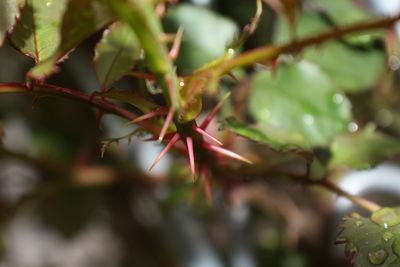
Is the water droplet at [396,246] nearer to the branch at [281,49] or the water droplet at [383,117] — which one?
the branch at [281,49]

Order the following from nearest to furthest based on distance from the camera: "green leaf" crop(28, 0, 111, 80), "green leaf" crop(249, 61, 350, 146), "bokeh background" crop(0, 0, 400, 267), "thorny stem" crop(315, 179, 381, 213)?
"green leaf" crop(28, 0, 111, 80) < "thorny stem" crop(315, 179, 381, 213) < "green leaf" crop(249, 61, 350, 146) < "bokeh background" crop(0, 0, 400, 267)

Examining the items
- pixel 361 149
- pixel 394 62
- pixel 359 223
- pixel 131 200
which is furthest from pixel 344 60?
pixel 131 200

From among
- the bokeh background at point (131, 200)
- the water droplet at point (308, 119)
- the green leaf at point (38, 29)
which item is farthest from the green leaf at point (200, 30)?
the green leaf at point (38, 29)

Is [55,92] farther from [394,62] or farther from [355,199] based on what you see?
[394,62]

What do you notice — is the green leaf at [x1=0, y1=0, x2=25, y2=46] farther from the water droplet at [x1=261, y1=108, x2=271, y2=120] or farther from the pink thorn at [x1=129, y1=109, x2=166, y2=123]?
the water droplet at [x1=261, y1=108, x2=271, y2=120]

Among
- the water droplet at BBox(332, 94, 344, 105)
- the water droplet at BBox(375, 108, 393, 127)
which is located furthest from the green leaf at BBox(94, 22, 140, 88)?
the water droplet at BBox(375, 108, 393, 127)

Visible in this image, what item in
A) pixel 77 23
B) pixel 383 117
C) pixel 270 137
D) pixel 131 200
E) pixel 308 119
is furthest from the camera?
pixel 131 200

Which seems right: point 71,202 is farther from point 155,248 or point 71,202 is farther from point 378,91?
point 378,91
